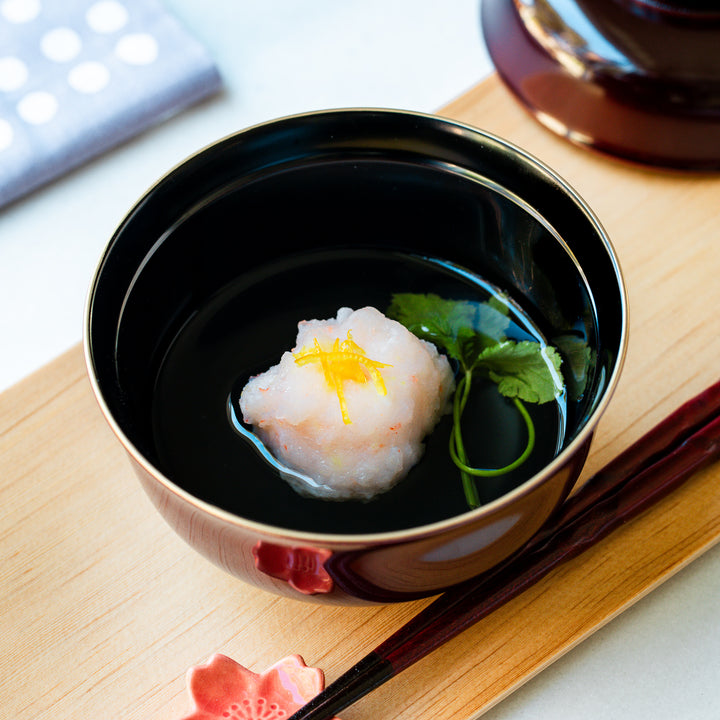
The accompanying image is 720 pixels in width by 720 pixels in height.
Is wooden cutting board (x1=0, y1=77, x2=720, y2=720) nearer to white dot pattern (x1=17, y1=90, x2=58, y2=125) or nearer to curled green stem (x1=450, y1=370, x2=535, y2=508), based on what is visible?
curled green stem (x1=450, y1=370, x2=535, y2=508)

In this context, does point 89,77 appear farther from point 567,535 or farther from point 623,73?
point 567,535

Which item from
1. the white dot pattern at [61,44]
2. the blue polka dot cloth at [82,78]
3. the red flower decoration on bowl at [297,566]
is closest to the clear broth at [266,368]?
the red flower decoration on bowl at [297,566]

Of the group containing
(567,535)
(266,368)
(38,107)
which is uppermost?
(38,107)

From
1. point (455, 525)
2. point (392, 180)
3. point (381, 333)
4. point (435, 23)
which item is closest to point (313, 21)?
point (435, 23)

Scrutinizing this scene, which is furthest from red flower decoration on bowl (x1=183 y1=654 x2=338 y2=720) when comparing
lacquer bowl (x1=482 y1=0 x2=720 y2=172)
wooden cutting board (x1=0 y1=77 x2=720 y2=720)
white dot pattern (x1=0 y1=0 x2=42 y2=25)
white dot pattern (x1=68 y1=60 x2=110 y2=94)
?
white dot pattern (x1=0 y1=0 x2=42 y2=25)

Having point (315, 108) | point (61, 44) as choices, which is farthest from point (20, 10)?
point (315, 108)
